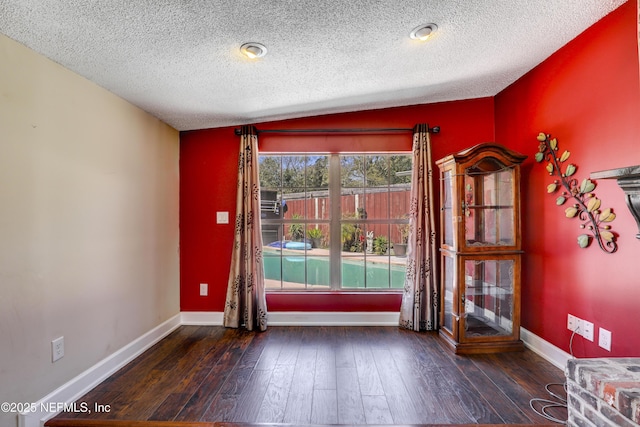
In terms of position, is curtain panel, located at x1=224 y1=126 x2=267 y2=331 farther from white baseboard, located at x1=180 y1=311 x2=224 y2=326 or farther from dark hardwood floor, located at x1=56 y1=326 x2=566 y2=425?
dark hardwood floor, located at x1=56 y1=326 x2=566 y2=425

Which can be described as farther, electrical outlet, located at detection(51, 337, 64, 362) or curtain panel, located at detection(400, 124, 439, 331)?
curtain panel, located at detection(400, 124, 439, 331)

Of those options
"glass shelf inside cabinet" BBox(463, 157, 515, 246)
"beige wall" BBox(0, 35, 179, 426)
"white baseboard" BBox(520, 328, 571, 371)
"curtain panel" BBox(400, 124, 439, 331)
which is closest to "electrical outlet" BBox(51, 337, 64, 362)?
"beige wall" BBox(0, 35, 179, 426)

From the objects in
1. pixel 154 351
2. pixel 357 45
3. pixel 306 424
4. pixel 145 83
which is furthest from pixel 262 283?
pixel 357 45

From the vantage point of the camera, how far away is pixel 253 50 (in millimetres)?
1917

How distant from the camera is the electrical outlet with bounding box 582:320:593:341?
2.08 meters

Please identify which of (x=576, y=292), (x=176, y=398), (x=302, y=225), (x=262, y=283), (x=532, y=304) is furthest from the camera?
(x=302, y=225)

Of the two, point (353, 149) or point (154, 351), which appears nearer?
point (154, 351)

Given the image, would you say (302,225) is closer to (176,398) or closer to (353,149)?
(353,149)

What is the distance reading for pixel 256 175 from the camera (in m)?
3.17

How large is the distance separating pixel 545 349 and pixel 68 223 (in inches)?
142

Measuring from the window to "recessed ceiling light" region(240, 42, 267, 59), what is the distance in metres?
1.45

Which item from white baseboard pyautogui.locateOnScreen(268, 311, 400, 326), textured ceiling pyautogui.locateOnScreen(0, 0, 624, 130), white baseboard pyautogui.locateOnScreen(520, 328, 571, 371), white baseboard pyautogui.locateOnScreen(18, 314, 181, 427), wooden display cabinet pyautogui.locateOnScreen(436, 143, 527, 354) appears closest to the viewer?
textured ceiling pyautogui.locateOnScreen(0, 0, 624, 130)

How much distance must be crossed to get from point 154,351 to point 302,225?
180 cm

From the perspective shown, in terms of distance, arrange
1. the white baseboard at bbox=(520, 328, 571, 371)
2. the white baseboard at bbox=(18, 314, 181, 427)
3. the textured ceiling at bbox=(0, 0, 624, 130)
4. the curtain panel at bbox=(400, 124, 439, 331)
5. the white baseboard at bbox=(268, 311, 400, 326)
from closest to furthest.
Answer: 1. the textured ceiling at bbox=(0, 0, 624, 130)
2. the white baseboard at bbox=(18, 314, 181, 427)
3. the white baseboard at bbox=(520, 328, 571, 371)
4. the curtain panel at bbox=(400, 124, 439, 331)
5. the white baseboard at bbox=(268, 311, 400, 326)
